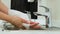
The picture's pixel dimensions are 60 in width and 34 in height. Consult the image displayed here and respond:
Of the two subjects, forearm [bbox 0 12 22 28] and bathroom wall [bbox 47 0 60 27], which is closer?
forearm [bbox 0 12 22 28]

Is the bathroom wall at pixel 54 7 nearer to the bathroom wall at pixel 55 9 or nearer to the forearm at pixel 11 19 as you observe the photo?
the bathroom wall at pixel 55 9

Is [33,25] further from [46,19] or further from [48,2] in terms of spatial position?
[48,2]

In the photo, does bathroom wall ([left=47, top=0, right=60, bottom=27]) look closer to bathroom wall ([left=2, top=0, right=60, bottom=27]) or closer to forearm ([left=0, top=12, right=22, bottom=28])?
bathroom wall ([left=2, top=0, right=60, bottom=27])

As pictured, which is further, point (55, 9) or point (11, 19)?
point (55, 9)

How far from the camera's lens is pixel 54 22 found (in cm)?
152

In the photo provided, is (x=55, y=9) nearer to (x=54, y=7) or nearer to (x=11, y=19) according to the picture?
(x=54, y=7)

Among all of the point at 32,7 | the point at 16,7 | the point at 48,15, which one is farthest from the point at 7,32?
the point at 48,15

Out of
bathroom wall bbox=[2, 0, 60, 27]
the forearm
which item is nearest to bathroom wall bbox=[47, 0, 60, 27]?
bathroom wall bbox=[2, 0, 60, 27]

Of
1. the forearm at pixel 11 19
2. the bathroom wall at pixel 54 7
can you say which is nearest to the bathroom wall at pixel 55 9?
the bathroom wall at pixel 54 7

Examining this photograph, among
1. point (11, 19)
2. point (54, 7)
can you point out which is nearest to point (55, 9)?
point (54, 7)

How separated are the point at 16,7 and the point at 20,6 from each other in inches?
2.2

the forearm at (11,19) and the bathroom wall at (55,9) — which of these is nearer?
the forearm at (11,19)

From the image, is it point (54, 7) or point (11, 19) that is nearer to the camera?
point (11, 19)

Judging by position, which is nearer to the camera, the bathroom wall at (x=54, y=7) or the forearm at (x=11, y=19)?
the forearm at (x=11, y=19)
